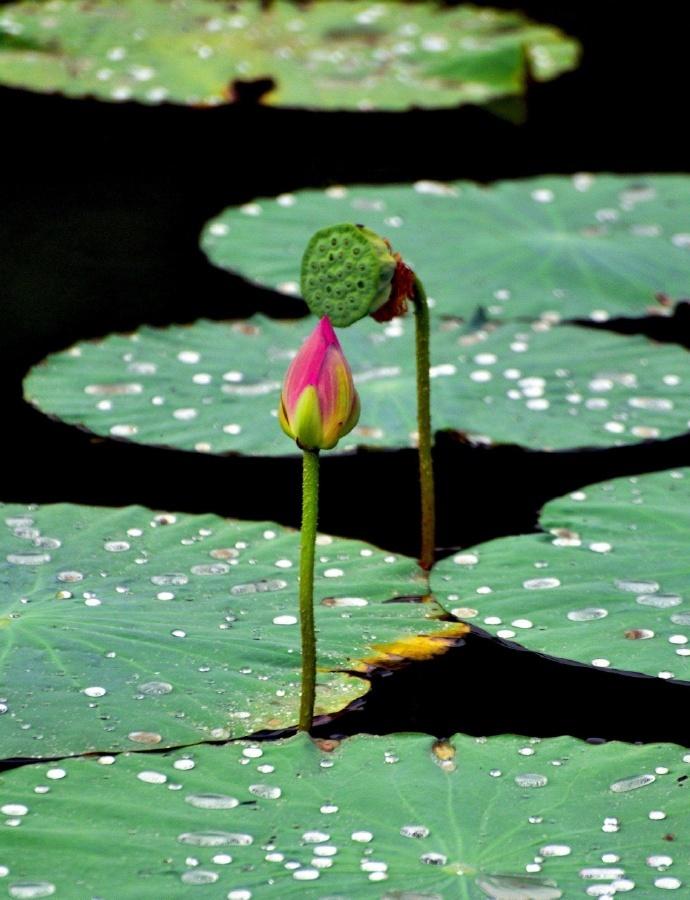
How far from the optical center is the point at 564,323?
283 cm

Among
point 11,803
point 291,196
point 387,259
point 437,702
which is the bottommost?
point 437,702

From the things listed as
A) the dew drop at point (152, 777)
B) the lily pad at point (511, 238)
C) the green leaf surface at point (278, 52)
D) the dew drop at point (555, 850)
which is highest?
the green leaf surface at point (278, 52)

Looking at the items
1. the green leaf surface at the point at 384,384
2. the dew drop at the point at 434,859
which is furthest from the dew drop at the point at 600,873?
the green leaf surface at the point at 384,384

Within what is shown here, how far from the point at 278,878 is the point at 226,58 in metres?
3.50

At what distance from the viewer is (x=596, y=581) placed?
1.81 metres

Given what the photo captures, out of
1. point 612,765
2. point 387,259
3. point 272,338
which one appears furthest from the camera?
point 272,338

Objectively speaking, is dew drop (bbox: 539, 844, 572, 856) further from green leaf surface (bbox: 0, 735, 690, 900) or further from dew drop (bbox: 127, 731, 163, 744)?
dew drop (bbox: 127, 731, 163, 744)

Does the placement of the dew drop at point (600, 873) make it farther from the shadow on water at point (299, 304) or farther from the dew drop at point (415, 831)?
the shadow on water at point (299, 304)

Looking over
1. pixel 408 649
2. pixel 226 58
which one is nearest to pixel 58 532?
pixel 408 649

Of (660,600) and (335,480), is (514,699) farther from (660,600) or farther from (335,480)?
(335,480)

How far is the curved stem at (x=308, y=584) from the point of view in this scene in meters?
1.46

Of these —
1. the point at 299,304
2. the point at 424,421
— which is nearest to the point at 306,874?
the point at 424,421

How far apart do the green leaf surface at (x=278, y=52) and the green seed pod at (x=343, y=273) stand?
2.65 metres

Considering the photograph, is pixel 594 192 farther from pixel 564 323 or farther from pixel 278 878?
pixel 278 878
